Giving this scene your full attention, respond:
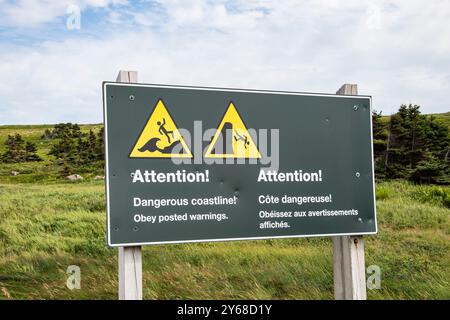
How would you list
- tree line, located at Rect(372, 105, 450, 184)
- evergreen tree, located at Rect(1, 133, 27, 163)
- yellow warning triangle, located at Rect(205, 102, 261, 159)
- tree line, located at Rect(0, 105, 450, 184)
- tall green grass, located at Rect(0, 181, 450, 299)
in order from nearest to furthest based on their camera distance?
1. yellow warning triangle, located at Rect(205, 102, 261, 159)
2. tall green grass, located at Rect(0, 181, 450, 299)
3. tree line, located at Rect(0, 105, 450, 184)
4. tree line, located at Rect(372, 105, 450, 184)
5. evergreen tree, located at Rect(1, 133, 27, 163)

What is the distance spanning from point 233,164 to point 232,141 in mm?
197

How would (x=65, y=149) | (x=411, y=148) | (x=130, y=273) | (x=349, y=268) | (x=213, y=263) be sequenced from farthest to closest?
(x=65, y=149) → (x=411, y=148) → (x=213, y=263) → (x=349, y=268) → (x=130, y=273)

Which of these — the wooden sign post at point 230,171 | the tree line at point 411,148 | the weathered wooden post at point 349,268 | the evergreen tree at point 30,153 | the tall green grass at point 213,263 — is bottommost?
the tall green grass at point 213,263

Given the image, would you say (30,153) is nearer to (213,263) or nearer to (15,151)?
(15,151)

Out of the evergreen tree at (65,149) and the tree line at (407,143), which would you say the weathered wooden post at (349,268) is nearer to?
the tree line at (407,143)

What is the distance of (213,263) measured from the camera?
8.07 m

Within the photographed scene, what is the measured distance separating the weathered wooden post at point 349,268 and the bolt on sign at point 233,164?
0.14m

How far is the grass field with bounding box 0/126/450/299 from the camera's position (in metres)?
6.69

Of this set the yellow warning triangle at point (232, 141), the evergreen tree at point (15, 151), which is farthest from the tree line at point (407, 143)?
the evergreen tree at point (15, 151)

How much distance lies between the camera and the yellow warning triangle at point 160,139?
3605mm

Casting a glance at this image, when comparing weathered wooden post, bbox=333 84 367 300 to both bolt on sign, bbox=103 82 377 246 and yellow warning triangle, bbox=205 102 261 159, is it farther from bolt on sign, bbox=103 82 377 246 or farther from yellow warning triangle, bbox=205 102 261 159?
yellow warning triangle, bbox=205 102 261 159

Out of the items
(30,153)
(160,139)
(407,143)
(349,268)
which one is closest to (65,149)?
(30,153)

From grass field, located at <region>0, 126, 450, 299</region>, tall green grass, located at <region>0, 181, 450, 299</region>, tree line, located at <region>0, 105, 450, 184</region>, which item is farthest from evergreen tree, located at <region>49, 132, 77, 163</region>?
tall green grass, located at <region>0, 181, 450, 299</region>

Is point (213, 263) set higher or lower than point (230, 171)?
lower
